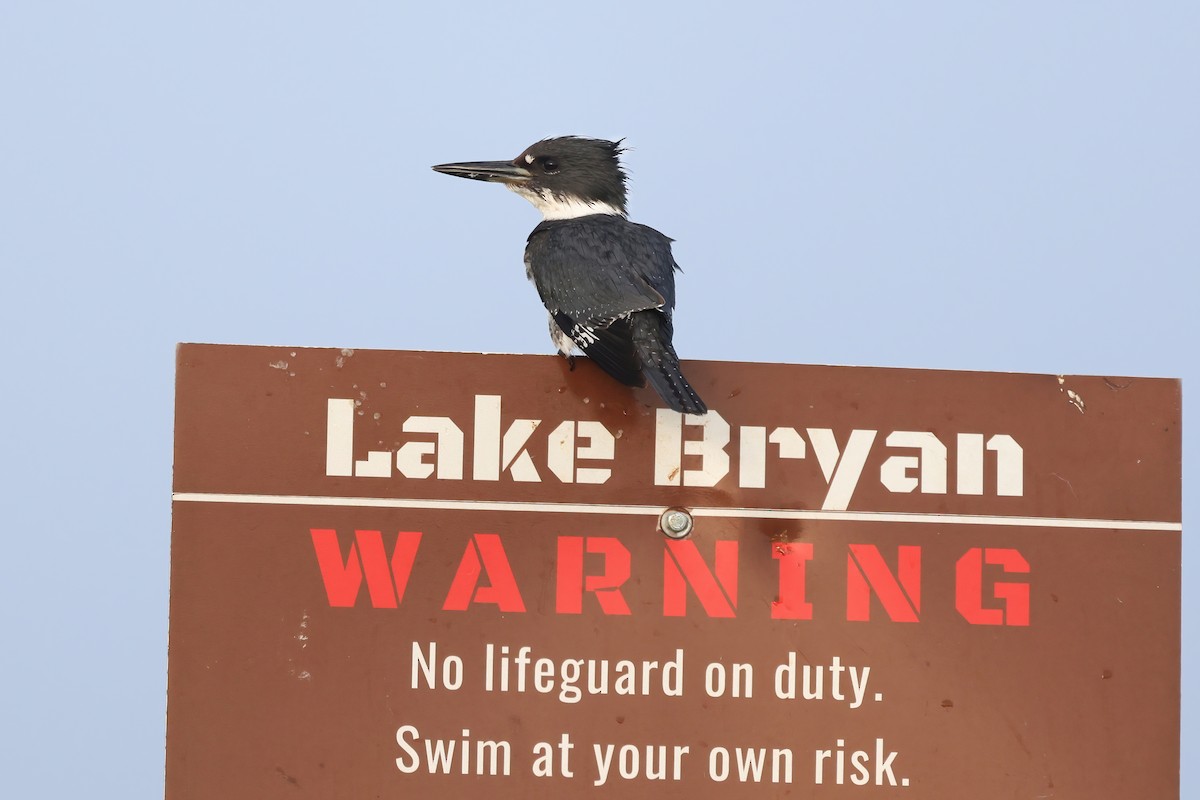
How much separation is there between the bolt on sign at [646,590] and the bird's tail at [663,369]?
51mm

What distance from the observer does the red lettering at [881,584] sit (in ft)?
7.81

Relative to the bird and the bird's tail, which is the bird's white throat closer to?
the bird

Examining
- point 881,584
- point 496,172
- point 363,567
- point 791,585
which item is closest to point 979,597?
point 881,584

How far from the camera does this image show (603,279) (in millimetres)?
2949

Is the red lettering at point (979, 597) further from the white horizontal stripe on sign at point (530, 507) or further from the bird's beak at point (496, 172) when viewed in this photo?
the bird's beak at point (496, 172)

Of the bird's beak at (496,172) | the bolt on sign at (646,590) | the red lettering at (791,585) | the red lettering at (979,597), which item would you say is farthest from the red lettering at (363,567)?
the bird's beak at (496,172)

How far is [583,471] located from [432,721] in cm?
50

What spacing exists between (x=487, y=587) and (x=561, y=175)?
1823 millimetres

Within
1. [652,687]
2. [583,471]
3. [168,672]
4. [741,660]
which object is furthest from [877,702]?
[168,672]

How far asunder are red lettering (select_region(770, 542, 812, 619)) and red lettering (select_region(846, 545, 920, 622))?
0.25 feet

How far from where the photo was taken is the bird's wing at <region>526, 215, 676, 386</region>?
2570mm

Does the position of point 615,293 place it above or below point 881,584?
above

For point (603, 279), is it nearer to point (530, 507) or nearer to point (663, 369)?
point (663, 369)

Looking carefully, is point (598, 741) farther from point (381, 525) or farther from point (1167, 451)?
point (1167, 451)
